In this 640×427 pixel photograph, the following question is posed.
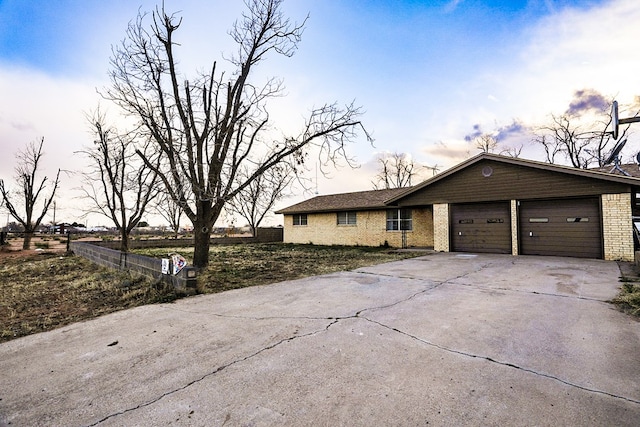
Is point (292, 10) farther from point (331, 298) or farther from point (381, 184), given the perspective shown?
point (381, 184)

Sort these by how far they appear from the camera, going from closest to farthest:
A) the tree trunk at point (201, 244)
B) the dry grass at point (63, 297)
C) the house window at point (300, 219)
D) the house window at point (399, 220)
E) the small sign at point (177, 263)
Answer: the dry grass at point (63, 297) → the small sign at point (177, 263) → the tree trunk at point (201, 244) → the house window at point (399, 220) → the house window at point (300, 219)

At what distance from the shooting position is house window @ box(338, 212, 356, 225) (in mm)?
20125

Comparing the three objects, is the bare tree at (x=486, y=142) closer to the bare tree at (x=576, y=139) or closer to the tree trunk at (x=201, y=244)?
the bare tree at (x=576, y=139)

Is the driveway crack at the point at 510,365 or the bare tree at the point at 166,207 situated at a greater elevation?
the bare tree at the point at 166,207

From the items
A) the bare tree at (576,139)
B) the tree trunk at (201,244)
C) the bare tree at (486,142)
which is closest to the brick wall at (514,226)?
the tree trunk at (201,244)

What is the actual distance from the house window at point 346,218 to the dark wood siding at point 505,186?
17.1 feet

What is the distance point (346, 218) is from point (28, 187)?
65.8ft

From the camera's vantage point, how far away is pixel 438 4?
10.3 metres

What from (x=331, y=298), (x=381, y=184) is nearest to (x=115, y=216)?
(x=331, y=298)

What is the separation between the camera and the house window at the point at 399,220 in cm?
1772

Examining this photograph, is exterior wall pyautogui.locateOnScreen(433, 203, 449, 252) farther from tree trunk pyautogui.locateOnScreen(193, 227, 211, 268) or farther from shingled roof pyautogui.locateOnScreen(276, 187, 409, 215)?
tree trunk pyautogui.locateOnScreen(193, 227, 211, 268)

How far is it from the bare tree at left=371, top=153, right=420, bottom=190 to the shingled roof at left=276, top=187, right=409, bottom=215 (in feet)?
57.9

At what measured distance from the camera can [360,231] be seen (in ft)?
64.6

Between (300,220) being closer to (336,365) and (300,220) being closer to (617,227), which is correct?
(617,227)
